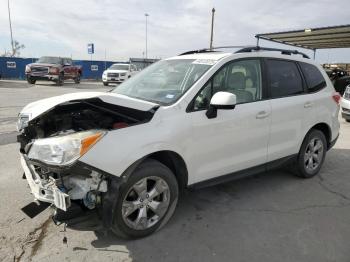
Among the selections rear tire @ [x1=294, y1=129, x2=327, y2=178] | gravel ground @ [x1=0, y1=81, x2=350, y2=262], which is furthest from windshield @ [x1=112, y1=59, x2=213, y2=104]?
rear tire @ [x1=294, y1=129, x2=327, y2=178]

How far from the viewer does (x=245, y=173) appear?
4.46 m

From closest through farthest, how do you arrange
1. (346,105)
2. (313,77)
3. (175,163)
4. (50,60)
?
(175,163) < (313,77) < (346,105) < (50,60)

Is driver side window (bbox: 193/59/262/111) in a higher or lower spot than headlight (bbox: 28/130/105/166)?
higher

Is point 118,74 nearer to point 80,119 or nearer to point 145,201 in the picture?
point 80,119

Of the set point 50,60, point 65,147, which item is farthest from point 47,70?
point 65,147

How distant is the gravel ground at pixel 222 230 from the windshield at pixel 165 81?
137 centimetres

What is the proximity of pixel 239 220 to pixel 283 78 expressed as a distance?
208 cm

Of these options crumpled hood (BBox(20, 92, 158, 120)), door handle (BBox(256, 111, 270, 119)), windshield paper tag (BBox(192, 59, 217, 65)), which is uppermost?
windshield paper tag (BBox(192, 59, 217, 65))

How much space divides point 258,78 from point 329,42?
23.5 m

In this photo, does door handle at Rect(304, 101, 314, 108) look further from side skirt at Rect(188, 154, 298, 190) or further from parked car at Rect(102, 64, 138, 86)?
parked car at Rect(102, 64, 138, 86)

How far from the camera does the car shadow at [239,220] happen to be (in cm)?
340

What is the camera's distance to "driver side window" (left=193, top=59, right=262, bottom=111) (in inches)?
155

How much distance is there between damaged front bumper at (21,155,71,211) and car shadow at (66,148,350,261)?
0.31 metres

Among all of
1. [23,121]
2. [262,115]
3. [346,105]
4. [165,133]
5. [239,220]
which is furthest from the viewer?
[346,105]
